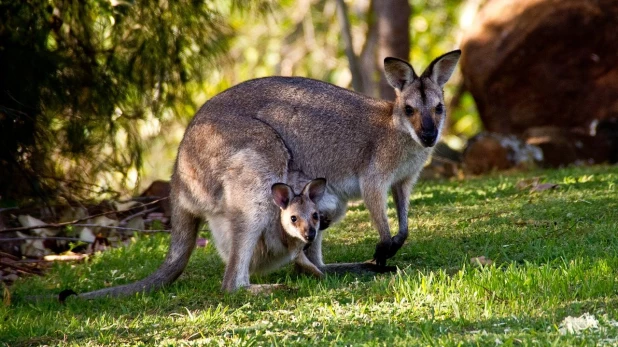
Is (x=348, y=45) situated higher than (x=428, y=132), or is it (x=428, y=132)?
(x=348, y=45)

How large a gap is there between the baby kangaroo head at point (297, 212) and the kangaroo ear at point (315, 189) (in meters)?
0.01

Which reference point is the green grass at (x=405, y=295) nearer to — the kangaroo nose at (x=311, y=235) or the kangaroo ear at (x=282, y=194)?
the kangaroo nose at (x=311, y=235)

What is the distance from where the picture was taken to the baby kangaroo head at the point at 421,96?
256 inches

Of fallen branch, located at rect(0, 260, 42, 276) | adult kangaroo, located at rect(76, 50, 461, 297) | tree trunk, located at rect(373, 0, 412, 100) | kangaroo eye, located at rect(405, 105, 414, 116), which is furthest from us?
tree trunk, located at rect(373, 0, 412, 100)

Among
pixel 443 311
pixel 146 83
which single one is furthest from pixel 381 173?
pixel 146 83

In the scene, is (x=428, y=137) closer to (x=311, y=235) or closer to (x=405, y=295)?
(x=311, y=235)

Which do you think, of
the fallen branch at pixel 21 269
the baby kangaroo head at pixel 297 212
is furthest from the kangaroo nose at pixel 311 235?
the fallen branch at pixel 21 269

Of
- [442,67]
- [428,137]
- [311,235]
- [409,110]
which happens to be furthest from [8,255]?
A: [442,67]

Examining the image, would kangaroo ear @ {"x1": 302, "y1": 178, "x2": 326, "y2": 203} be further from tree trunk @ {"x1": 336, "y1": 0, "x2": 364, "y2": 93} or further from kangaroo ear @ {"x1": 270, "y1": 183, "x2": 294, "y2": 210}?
tree trunk @ {"x1": 336, "y1": 0, "x2": 364, "y2": 93}

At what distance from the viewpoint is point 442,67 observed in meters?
6.77

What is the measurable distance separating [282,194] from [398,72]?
4.72 feet

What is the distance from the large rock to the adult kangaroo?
5628mm

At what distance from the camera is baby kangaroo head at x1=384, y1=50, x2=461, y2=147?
6.49m

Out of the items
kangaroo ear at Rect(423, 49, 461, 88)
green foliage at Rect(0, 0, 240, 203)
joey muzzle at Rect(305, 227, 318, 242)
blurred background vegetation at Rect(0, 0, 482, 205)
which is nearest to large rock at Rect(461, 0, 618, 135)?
blurred background vegetation at Rect(0, 0, 482, 205)
